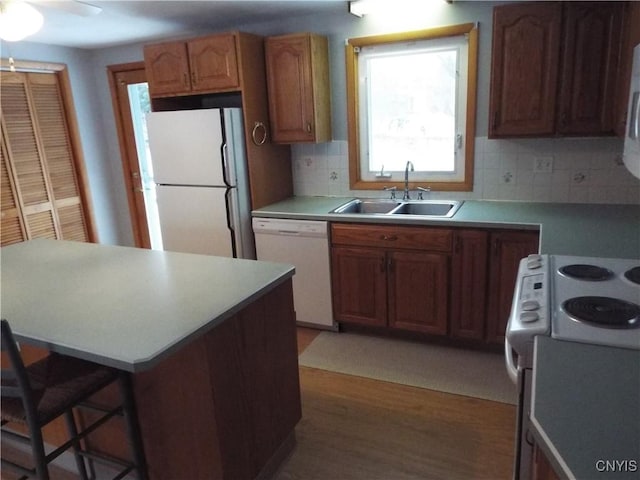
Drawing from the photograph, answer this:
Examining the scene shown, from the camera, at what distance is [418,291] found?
9.48ft

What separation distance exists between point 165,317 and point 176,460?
56 centimetres

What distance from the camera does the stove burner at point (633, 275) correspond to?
1.53 m

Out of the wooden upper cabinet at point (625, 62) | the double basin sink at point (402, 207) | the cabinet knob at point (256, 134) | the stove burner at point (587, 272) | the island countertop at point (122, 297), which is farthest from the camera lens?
the cabinet knob at point (256, 134)

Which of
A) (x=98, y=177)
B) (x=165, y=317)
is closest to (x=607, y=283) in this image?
(x=165, y=317)

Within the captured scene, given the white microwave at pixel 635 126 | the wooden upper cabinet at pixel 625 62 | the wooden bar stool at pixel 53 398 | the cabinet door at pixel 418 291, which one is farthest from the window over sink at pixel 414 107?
the wooden bar stool at pixel 53 398

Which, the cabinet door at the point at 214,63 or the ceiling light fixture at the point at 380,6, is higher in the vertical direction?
the ceiling light fixture at the point at 380,6

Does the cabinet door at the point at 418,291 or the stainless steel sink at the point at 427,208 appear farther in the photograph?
the stainless steel sink at the point at 427,208

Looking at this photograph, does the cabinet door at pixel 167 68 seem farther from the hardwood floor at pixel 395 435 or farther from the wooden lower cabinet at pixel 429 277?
the hardwood floor at pixel 395 435

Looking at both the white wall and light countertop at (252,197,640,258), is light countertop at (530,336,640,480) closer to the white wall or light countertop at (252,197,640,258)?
light countertop at (252,197,640,258)

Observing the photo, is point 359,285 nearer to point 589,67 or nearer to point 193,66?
point 589,67

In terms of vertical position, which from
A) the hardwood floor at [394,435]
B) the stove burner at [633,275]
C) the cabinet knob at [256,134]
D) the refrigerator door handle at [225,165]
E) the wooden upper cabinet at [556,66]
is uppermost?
the wooden upper cabinet at [556,66]

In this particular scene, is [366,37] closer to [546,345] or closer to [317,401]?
[317,401]

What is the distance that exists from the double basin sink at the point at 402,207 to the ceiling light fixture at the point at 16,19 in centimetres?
190

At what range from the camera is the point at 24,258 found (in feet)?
7.52
